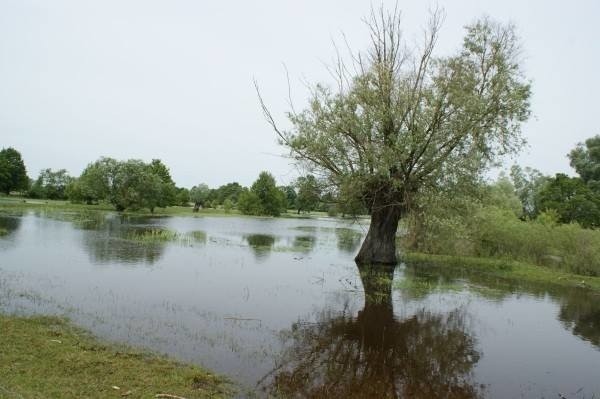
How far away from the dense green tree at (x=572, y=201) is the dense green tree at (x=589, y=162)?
5305 mm

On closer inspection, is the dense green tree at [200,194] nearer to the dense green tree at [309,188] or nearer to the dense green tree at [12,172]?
the dense green tree at [12,172]

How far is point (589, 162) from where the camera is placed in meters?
61.2

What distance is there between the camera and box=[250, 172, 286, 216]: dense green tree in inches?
3777

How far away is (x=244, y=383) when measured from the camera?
8.40m

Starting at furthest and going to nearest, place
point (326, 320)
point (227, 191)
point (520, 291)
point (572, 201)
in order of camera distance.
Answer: point (227, 191), point (572, 201), point (520, 291), point (326, 320)

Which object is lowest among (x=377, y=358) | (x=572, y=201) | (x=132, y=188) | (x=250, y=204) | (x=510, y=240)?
(x=377, y=358)

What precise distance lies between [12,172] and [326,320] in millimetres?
92031

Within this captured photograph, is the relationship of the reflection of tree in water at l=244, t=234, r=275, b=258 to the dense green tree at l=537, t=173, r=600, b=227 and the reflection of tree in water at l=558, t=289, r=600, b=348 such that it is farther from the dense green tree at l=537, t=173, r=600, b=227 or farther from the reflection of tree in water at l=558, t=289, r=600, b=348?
the dense green tree at l=537, t=173, r=600, b=227

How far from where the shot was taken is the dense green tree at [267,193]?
9594 centimetres

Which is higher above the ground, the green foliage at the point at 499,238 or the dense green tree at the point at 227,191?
the dense green tree at the point at 227,191

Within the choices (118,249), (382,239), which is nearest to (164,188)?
(118,249)

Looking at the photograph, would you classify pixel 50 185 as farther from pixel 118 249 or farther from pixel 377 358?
pixel 377 358

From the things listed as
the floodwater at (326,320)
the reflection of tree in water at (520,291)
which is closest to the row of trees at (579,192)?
the reflection of tree in water at (520,291)

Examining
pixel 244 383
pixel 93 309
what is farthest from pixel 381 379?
pixel 93 309
